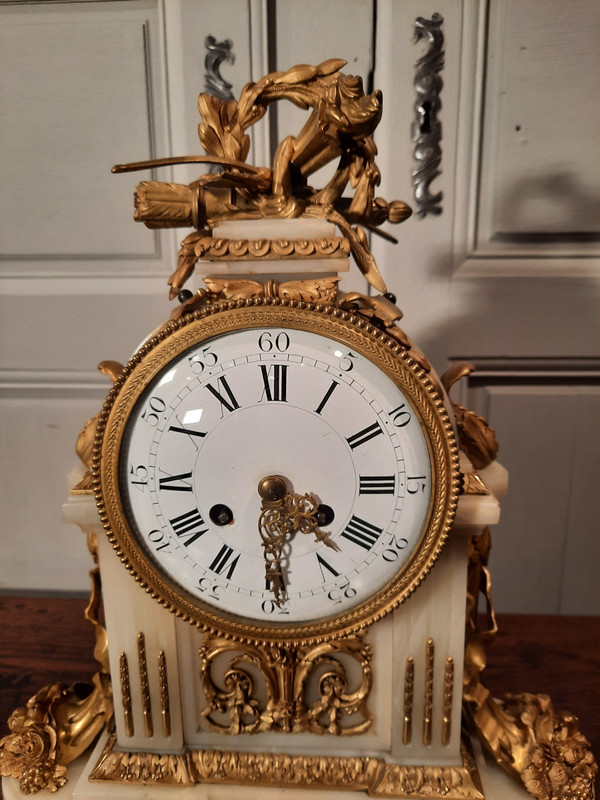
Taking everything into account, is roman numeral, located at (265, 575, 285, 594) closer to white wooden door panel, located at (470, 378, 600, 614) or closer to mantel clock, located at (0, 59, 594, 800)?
mantel clock, located at (0, 59, 594, 800)

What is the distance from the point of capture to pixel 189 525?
0.54 metres

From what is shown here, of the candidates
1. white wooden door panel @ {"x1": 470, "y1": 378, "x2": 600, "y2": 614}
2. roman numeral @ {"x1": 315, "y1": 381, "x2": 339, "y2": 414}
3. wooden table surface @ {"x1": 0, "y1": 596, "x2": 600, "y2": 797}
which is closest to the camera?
roman numeral @ {"x1": 315, "y1": 381, "x2": 339, "y2": 414}

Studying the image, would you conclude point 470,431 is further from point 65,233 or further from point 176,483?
point 65,233

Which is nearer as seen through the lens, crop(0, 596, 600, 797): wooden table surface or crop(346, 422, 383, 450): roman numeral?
crop(346, 422, 383, 450): roman numeral

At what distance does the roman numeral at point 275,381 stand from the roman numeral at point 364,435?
0.07 metres

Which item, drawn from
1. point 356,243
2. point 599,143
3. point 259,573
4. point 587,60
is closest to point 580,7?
point 587,60

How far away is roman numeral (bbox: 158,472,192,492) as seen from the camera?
53cm

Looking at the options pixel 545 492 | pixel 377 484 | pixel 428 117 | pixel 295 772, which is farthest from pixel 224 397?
pixel 545 492

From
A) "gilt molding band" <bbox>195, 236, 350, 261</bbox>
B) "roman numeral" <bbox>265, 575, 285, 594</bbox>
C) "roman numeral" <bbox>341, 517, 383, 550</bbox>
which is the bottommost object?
"roman numeral" <bbox>265, 575, 285, 594</bbox>

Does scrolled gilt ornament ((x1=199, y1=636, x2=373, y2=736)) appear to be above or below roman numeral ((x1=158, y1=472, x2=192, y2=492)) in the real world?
below

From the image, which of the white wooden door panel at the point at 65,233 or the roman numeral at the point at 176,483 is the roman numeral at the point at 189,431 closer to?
the roman numeral at the point at 176,483

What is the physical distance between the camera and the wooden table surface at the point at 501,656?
74cm

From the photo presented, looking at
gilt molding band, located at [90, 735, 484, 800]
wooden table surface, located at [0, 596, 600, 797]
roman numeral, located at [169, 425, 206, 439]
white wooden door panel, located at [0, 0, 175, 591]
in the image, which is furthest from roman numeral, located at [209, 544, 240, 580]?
white wooden door panel, located at [0, 0, 175, 591]

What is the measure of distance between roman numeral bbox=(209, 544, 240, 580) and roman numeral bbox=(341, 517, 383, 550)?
10cm
